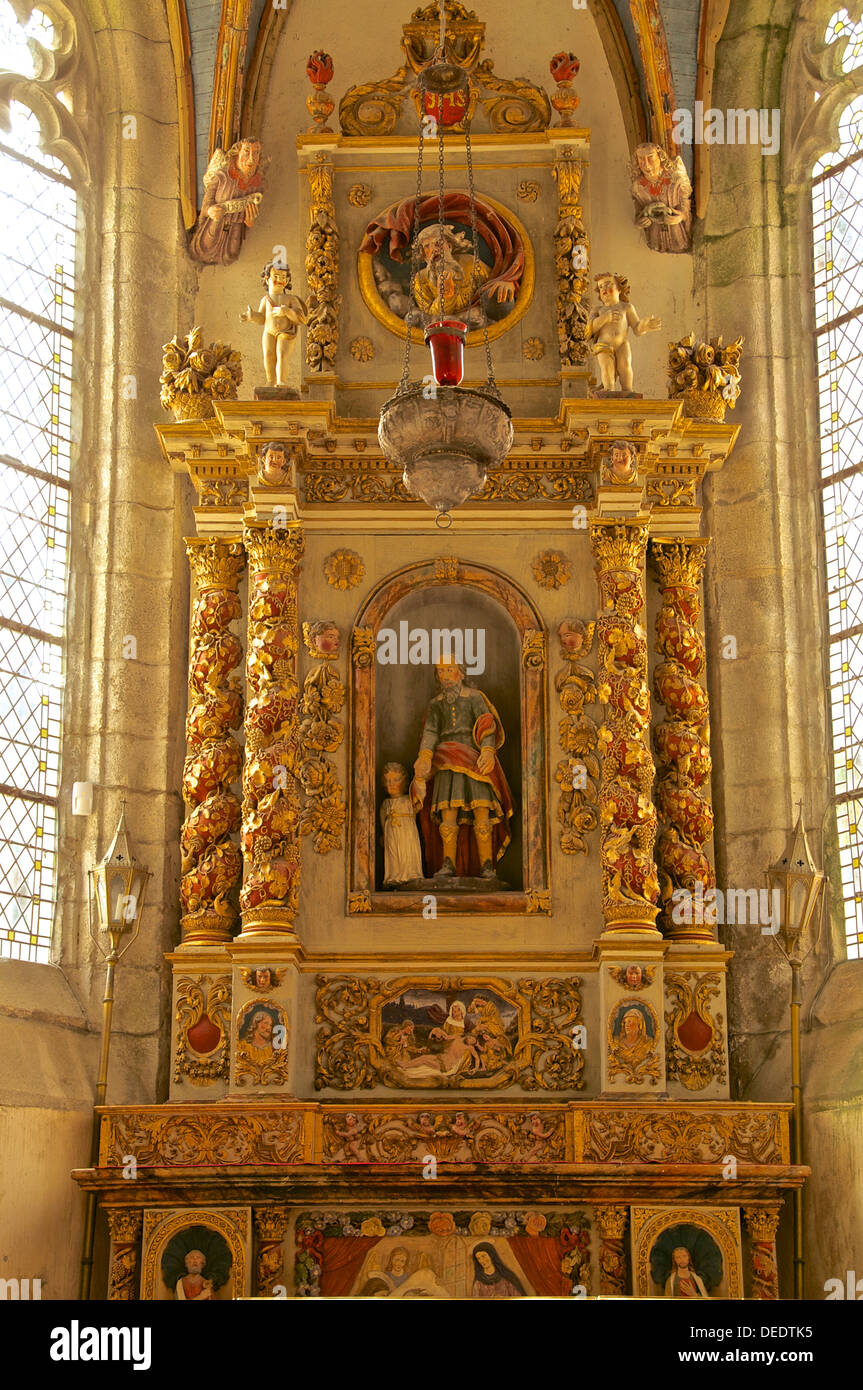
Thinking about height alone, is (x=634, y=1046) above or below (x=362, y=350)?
below

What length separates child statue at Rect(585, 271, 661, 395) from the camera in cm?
1220

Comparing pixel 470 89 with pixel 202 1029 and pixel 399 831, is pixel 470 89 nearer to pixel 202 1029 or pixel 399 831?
pixel 399 831

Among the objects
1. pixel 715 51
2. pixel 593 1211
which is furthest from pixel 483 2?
pixel 593 1211

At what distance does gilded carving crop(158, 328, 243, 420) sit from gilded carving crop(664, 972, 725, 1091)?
16.0 feet

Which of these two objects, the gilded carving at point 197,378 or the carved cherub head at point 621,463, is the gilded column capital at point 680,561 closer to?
the carved cherub head at point 621,463

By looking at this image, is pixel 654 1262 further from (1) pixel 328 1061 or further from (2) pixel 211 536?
(2) pixel 211 536

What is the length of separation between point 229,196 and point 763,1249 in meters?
7.97

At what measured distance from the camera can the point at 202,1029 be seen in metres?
11.4

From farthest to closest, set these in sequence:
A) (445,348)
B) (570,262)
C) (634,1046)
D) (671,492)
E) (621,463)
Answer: (570,262) < (671,492) < (621,463) < (634,1046) < (445,348)

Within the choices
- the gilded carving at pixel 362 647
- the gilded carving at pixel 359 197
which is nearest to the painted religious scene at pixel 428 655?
the gilded carving at pixel 359 197

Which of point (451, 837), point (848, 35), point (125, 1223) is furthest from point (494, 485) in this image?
point (125, 1223)

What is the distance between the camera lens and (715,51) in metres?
13.5

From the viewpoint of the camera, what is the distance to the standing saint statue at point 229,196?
13062 millimetres
